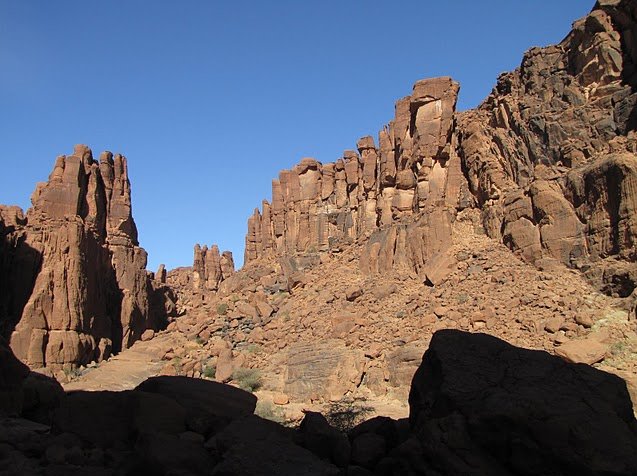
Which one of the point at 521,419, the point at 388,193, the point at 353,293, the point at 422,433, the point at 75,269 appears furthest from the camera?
the point at 388,193

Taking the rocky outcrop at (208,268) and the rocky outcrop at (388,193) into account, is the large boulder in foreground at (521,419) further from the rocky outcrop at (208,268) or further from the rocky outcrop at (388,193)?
the rocky outcrop at (208,268)

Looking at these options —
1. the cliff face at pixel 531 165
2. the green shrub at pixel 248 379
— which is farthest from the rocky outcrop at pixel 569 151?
the green shrub at pixel 248 379

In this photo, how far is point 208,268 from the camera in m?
88.4

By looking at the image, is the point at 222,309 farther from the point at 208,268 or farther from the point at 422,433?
the point at 208,268

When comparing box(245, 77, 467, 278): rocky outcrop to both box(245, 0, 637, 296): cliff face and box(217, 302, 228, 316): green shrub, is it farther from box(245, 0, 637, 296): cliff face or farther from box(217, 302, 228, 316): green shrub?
box(217, 302, 228, 316): green shrub

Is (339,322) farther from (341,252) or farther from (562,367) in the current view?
(562,367)

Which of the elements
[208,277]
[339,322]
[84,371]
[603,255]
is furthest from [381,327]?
[208,277]

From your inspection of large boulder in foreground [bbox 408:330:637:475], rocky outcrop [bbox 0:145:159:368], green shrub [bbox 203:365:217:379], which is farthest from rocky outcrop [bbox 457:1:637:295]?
rocky outcrop [bbox 0:145:159:368]

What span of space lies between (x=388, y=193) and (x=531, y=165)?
1222 centimetres

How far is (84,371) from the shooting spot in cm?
3641

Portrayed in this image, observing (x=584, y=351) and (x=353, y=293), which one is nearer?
(x=584, y=351)

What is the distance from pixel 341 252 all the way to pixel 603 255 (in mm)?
20910

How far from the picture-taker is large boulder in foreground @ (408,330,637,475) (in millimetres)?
6734

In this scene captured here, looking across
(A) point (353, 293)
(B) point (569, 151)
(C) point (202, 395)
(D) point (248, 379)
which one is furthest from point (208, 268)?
(C) point (202, 395)
